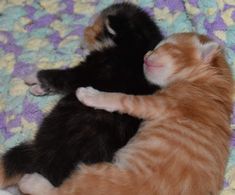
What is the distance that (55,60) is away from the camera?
8.79ft

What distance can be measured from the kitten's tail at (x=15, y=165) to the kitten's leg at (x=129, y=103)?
333 mm

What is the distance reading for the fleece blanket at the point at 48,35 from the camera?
2502mm

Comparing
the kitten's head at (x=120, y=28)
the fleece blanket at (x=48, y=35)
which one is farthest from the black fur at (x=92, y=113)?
the fleece blanket at (x=48, y=35)

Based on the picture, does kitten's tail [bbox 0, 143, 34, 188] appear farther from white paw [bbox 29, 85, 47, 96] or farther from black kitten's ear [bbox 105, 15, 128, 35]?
black kitten's ear [bbox 105, 15, 128, 35]

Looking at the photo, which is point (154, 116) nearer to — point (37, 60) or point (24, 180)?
point (24, 180)

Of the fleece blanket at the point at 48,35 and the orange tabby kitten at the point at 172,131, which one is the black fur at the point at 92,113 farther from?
the fleece blanket at the point at 48,35

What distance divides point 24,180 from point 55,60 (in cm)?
75

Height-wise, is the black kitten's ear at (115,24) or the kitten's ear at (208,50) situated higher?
the kitten's ear at (208,50)

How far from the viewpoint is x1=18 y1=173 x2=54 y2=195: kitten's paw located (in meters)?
2.08

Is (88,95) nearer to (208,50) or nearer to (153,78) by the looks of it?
(153,78)

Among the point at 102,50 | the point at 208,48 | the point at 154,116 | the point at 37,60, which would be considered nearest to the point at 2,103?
the point at 37,60

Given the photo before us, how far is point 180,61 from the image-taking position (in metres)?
2.30

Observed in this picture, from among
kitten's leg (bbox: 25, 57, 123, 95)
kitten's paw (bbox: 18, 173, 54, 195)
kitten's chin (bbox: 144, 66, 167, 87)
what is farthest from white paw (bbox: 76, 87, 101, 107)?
kitten's paw (bbox: 18, 173, 54, 195)

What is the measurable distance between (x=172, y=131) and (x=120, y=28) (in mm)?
616
